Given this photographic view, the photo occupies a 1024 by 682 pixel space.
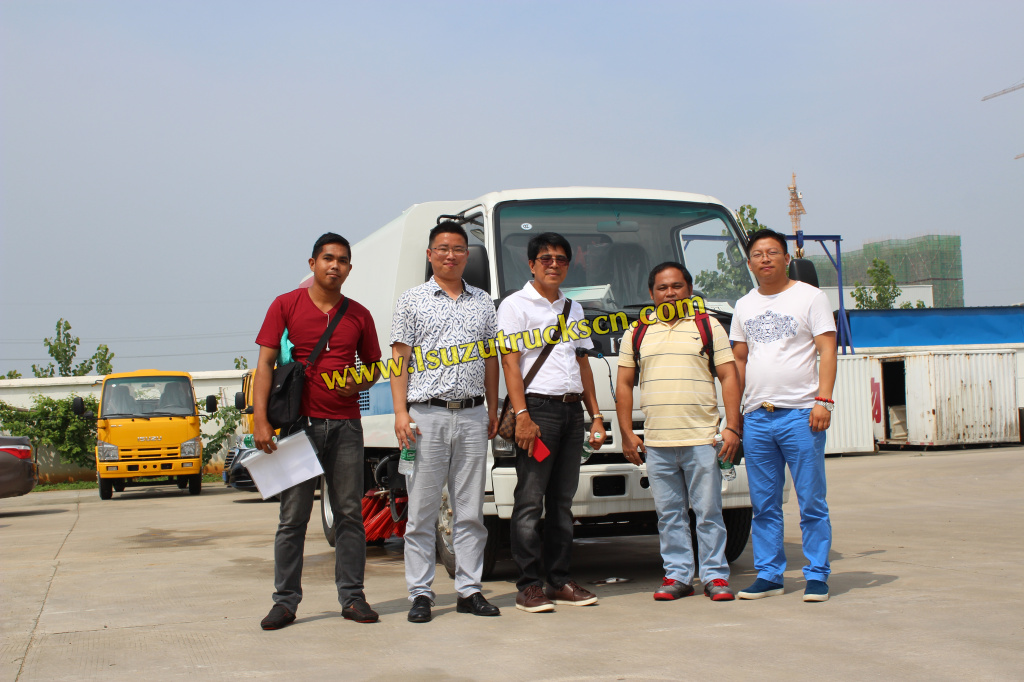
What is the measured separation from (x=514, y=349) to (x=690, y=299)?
1.18 m

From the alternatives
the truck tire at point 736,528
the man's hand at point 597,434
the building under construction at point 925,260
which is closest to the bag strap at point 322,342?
the man's hand at point 597,434

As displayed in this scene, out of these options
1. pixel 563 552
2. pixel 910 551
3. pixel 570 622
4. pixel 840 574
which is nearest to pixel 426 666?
pixel 570 622

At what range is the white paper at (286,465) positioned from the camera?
5074 mm

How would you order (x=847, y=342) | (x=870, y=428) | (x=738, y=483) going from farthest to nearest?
(x=847, y=342) → (x=870, y=428) → (x=738, y=483)

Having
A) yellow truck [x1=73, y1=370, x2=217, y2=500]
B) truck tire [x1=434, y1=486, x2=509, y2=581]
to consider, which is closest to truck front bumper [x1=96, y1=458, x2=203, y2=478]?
yellow truck [x1=73, y1=370, x2=217, y2=500]

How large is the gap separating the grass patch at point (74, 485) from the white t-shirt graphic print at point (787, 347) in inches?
782

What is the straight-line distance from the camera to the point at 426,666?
13.8 ft

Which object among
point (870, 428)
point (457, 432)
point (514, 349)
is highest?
point (514, 349)

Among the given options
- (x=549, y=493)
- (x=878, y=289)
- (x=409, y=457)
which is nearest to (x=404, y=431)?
(x=409, y=457)

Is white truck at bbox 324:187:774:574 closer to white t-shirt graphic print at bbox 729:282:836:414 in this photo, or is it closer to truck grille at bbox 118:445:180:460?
white t-shirt graphic print at bbox 729:282:836:414

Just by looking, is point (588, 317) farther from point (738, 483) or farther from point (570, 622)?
point (570, 622)

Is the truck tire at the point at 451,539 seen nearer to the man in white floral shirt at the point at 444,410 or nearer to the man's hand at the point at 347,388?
the man in white floral shirt at the point at 444,410

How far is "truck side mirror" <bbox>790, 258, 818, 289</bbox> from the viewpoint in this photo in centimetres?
597

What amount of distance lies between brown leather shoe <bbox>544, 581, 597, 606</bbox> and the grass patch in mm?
19062
